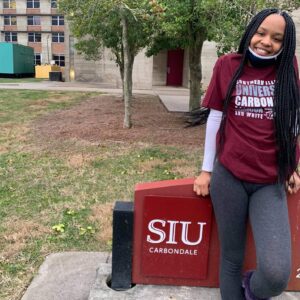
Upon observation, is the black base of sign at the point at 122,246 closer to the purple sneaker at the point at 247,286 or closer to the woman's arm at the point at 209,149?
the woman's arm at the point at 209,149

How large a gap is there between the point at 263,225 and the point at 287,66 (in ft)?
2.61

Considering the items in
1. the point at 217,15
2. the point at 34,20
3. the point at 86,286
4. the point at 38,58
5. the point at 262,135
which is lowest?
the point at 86,286

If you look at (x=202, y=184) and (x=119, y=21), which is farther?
(x=119, y=21)

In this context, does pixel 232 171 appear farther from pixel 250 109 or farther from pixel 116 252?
pixel 116 252

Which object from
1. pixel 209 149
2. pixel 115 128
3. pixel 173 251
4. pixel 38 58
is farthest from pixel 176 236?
pixel 38 58

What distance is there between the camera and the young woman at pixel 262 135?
2.06m

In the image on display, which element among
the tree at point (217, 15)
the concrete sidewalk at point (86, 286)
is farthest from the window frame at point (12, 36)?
the concrete sidewalk at point (86, 286)

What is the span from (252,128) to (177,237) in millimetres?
910

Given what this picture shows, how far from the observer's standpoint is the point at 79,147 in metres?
7.43

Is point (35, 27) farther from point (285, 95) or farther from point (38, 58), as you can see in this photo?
point (285, 95)

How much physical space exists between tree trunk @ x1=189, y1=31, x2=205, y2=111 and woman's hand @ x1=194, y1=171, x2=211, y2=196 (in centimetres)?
790

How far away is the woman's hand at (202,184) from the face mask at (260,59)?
2.12ft

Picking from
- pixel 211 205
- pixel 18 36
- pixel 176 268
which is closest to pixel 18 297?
pixel 176 268

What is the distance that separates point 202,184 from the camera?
2406mm
